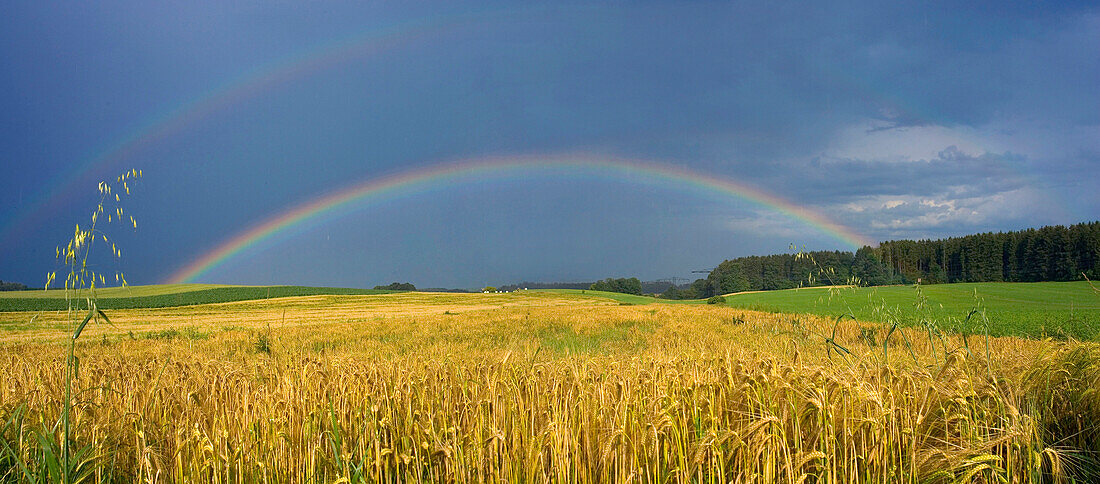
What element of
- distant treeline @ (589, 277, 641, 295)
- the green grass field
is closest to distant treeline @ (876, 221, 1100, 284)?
the green grass field

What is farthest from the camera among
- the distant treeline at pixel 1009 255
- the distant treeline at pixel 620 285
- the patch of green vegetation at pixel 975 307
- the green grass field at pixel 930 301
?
the distant treeline at pixel 620 285

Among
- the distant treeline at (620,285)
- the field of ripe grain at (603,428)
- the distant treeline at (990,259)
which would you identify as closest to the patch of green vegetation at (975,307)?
the field of ripe grain at (603,428)

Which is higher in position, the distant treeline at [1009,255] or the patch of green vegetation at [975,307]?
the distant treeline at [1009,255]

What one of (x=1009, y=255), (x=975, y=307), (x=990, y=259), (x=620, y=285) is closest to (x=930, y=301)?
(x=975, y=307)

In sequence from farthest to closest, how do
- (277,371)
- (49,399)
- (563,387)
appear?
(277,371) → (49,399) → (563,387)

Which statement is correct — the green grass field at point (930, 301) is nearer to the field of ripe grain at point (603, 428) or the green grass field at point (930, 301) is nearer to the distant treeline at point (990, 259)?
the distant treeline at point (990, 259)

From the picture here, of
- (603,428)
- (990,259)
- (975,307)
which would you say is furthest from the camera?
(990,259)

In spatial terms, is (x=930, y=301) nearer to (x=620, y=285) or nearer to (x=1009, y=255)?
(x=1009, y=255)

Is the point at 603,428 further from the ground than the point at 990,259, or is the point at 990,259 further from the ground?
the point at 990,259

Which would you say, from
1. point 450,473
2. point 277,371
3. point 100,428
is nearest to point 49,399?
point 100,428

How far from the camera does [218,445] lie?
3107mm

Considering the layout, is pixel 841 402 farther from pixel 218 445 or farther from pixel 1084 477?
pixel 218 445

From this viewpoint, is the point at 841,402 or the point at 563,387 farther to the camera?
the point at 563,387

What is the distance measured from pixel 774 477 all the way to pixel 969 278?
113m
